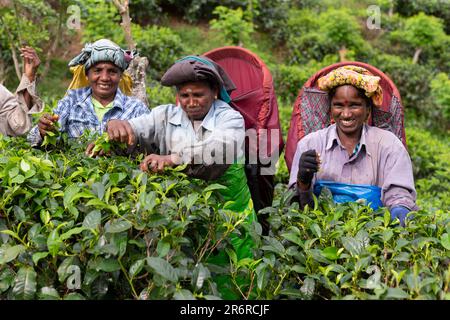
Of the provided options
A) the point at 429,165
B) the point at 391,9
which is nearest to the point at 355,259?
the point at 429,165

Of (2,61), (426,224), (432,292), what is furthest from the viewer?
(2,61)

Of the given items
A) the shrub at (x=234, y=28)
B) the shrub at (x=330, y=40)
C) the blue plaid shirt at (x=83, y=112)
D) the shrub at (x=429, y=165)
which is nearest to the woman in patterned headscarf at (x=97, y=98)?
the blue plaid shirt at (x=83, y=112)

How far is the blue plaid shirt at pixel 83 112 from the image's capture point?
3232 mm

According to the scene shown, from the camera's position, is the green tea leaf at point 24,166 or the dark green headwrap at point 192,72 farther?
the dark green headwrap at point 192,72

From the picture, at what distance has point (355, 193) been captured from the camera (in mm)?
2793

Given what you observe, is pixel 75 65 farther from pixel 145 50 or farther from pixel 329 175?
pixel 145 50

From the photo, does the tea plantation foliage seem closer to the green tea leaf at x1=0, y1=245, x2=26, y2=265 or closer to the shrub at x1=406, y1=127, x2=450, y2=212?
the green tea leaf at x1=0, y1=245, x2=26, y2=265

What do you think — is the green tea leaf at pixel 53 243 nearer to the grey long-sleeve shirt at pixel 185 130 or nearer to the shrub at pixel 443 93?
the grey long-sleeve shirt at pixel 185 130

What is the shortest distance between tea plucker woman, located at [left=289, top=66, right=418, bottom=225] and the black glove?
0.02 metres

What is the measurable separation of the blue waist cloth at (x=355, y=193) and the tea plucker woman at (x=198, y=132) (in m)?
0.42

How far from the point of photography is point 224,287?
6.64 feet

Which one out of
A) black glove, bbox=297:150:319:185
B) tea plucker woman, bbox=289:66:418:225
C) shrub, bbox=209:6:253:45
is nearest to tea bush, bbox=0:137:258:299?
black glove, bbox=297:150:319:185

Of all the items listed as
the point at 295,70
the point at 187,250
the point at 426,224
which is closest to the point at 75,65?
the point at 187,250

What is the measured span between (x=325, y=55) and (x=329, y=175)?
26.0 ft
